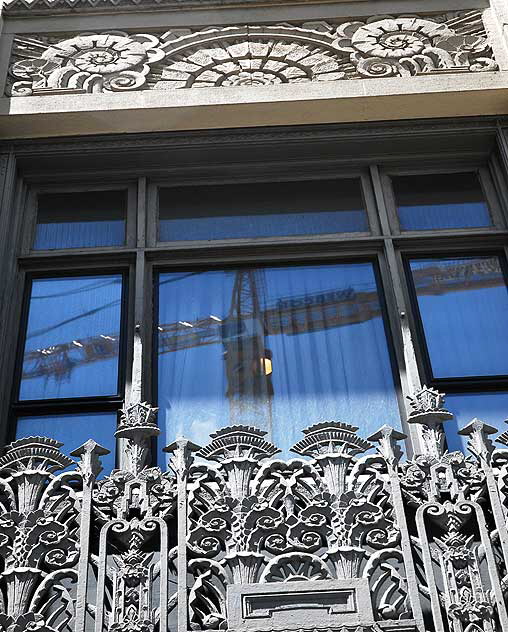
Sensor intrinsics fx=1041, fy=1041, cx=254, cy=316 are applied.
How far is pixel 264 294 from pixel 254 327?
0.35 m

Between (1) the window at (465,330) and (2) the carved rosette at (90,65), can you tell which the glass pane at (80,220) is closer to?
(2) the carved rosette at (90,65)

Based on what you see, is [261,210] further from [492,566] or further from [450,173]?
[492,566]

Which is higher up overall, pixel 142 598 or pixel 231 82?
pixel 231 82

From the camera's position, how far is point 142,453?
20.1 ft

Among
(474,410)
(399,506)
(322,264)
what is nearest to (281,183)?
(322,264)

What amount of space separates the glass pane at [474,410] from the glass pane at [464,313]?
186 millimetres

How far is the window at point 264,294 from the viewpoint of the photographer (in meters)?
7.09

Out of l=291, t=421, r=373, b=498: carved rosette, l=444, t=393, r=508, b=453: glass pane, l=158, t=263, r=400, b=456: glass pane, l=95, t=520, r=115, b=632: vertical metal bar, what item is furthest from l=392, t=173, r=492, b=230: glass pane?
l=95, t=520, r=115, b=632: vertical metal bar

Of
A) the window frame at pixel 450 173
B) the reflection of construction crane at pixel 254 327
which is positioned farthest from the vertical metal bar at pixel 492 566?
the window frame at pixel 450 173

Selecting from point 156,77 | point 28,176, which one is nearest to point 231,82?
point 156,77

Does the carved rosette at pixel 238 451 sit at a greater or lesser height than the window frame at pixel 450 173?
lesser

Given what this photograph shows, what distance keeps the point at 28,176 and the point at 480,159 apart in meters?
3.73

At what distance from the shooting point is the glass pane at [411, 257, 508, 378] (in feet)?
23.9

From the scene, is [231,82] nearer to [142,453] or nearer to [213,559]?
[142,453]
